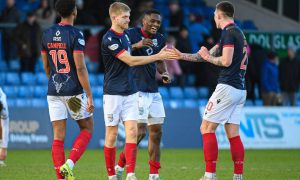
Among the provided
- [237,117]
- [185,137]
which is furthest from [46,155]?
[237,117]

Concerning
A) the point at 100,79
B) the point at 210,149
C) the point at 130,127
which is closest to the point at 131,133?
the point at 130,127

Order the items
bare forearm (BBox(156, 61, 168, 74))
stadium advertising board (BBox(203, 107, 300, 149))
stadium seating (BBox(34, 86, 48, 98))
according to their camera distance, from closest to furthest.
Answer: bare forearm (BBox(156, 61, 168, 74))
stadium advertising board (BBox(203, 107, 300, 149))
stadium seating (BBox(34, 86, 48, 98))

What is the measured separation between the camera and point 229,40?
39.0 ft

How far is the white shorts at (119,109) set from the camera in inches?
473

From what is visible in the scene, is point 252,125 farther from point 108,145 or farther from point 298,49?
point 108,145

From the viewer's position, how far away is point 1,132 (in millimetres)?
15055

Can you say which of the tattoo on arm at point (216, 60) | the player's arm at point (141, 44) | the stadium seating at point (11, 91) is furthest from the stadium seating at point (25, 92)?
the tattoo on arm at point (216, 60)

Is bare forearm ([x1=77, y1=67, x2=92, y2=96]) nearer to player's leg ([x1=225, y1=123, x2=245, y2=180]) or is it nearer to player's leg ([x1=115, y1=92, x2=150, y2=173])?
player's leg ([x1=115, y1=92, x2=150, y2=173])

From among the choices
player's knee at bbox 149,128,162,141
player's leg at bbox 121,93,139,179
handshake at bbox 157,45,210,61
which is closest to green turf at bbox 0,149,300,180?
player's knee at bbox 149,128,162,141

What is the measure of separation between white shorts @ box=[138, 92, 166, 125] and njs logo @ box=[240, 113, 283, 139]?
31.4ft

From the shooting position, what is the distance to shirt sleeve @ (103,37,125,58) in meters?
11.8

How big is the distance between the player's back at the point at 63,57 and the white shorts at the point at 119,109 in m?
0.47

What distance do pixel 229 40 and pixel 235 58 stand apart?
33 cm

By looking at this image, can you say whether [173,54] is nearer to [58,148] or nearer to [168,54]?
[168,54]
